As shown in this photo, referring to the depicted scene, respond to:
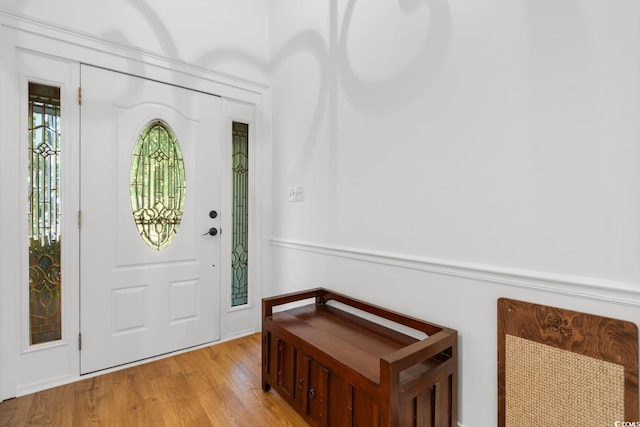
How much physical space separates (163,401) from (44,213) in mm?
1436

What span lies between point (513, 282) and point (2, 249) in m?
2.80

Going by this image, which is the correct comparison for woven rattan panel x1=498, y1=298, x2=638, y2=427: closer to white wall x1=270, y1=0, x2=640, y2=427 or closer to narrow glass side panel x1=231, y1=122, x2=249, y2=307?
white wall x1=270, y1=0, x2=640, y2=427

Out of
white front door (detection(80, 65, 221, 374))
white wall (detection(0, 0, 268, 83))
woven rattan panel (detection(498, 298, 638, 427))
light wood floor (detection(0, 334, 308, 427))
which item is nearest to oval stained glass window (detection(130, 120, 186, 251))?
white front door (detection(80, 65, 221, 374))

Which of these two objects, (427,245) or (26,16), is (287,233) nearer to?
(427,245)

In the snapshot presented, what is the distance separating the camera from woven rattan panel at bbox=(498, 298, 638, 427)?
3.51 ft

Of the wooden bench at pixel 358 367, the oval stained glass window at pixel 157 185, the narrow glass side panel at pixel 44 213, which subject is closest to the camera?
the wooden bench at pixel 358 367

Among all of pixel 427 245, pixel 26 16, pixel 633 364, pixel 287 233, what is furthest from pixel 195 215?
pixel 633 364

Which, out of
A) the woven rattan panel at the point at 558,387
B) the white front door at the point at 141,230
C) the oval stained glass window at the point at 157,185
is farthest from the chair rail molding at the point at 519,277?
the oval stained glass window at the point at 157,185

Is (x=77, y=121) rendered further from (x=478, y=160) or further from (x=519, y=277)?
(x=519, y=277)

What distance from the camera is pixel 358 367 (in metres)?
1.37

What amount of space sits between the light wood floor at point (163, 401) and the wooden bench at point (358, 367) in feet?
0.53

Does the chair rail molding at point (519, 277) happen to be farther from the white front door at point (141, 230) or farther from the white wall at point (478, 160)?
the white front door at point (141, 230)

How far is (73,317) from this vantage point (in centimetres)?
212

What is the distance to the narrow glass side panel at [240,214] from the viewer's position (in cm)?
286
